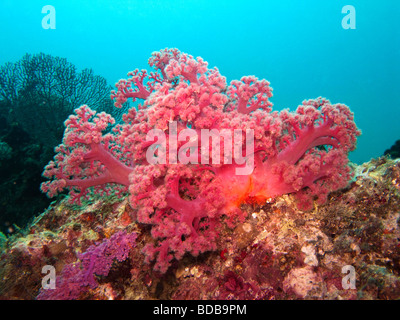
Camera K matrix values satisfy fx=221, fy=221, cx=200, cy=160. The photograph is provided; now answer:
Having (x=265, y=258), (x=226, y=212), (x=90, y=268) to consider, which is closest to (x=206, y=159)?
(x=226, y=212)

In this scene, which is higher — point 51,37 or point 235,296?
point 51,37

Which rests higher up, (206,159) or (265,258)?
(206,159)

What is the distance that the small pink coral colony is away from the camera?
109 inches

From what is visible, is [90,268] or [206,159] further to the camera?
[90,268]

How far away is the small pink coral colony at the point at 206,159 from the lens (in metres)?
2.78

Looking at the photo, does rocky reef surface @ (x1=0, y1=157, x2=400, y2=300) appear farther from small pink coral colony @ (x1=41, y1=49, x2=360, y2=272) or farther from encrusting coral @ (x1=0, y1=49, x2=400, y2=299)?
small pink coral colony @ (x1=41, y1=49, x2=360, y2=272)

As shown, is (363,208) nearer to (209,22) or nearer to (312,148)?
(312,148)

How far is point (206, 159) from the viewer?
2.79m

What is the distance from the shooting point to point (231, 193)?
3035 millimetres

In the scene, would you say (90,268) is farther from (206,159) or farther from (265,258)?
(265,258)

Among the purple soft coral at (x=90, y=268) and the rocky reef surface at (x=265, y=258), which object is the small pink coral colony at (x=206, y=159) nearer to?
the rocky reef surface at (x=265, y=258)

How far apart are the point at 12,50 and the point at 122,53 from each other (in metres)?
53.6

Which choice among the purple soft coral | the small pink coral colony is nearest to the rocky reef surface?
the purple soft coral
